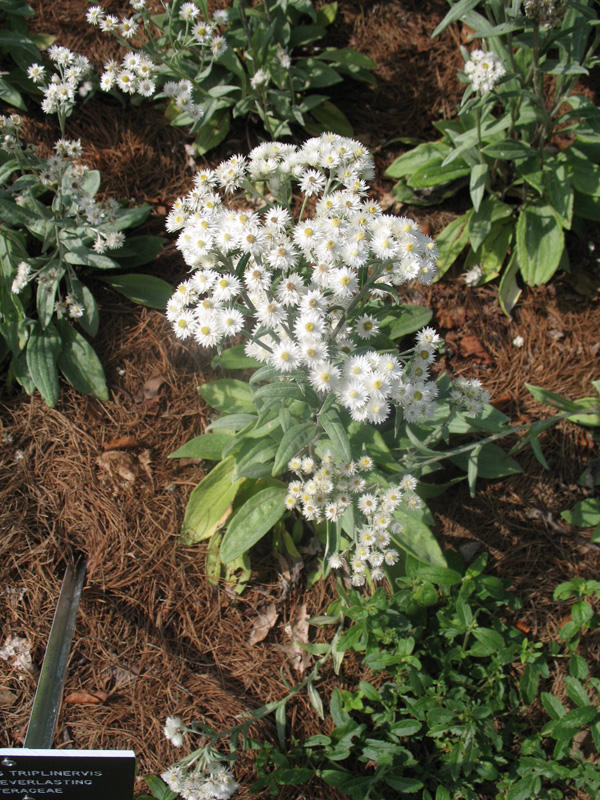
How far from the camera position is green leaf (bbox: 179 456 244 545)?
3.10 metres

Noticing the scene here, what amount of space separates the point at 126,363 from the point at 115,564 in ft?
3.82

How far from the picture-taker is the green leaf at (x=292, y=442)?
2422 mm

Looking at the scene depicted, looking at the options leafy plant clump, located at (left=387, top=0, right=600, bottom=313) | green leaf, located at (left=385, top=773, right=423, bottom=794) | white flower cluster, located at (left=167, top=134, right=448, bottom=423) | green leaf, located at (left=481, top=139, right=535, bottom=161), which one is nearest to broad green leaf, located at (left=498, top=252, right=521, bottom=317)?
leafy plant clump, located at (left=387, top=0, right=600, bottom=313)

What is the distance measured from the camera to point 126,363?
352cm

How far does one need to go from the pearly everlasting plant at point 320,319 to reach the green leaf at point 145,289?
1.11 m

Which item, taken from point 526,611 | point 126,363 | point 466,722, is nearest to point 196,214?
point 126,363

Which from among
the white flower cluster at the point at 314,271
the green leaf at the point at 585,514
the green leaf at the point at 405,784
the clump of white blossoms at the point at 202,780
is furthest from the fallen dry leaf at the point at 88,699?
the green leaf at the point at 585,514

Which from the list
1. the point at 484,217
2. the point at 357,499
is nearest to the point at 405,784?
the point at 357,499

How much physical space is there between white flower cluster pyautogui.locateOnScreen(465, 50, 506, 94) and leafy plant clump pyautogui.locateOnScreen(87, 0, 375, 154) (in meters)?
1.02

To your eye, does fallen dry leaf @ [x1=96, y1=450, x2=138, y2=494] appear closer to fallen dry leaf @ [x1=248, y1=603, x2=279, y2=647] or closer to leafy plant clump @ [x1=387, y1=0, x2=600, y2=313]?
fallen dry leaf @ [x1=248, y1=603, x2=279, y2=647]

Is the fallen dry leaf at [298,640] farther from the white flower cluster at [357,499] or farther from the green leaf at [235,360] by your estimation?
the green leaf at [235,360]

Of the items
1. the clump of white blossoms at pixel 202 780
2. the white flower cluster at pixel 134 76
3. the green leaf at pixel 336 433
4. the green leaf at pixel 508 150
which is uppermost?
the white flower cluster at pixel 134 76

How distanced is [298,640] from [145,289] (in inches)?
85.1

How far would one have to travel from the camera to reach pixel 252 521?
9.54ft
